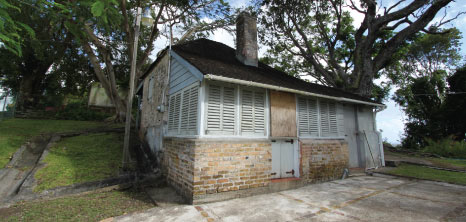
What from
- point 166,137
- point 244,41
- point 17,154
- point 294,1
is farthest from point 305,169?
point 294,1

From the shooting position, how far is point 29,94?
1805 centimetres

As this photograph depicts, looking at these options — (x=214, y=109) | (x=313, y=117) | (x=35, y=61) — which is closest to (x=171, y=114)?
(x=214, y=109)

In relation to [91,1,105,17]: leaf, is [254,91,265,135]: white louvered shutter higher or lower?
lower

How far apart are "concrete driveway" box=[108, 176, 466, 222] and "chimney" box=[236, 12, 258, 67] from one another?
19.3 ft

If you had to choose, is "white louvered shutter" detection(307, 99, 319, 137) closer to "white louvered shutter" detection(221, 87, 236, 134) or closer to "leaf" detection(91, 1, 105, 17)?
"white louvered shutter" detection(221, 87, 236, 134)

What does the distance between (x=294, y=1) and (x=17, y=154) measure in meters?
18.2

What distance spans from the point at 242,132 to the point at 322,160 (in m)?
3.39

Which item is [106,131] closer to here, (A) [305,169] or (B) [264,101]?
(B) [264,101]

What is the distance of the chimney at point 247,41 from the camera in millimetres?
8781

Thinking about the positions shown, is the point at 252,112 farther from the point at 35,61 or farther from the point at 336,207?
the point at 35,61

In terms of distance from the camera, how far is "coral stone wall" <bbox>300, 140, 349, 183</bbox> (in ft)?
20.6

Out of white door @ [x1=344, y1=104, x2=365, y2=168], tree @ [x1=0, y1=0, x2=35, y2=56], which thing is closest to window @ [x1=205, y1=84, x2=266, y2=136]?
tree @ [x1=0, y1=0, x2=35, y2=56]

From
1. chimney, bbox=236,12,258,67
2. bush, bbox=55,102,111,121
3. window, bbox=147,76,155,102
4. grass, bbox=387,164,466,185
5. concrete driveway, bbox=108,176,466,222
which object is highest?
chimney, bbox=236,12,258,67

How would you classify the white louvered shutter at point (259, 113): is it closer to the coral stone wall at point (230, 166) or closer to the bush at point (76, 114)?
the coral stone wall at point (230, 166)
